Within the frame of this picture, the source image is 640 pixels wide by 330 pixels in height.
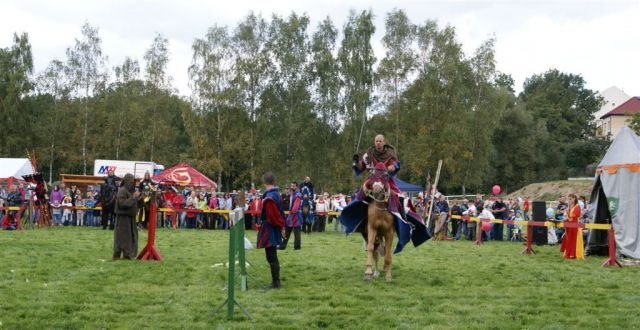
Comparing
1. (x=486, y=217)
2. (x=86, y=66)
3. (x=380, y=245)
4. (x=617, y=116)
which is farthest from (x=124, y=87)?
(x=617, y=116)

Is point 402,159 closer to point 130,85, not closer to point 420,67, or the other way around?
point 420,67

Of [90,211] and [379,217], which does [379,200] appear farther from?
[90,211]

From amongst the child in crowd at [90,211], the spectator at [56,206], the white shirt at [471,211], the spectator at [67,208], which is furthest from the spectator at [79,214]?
the white shirt at [471,211]

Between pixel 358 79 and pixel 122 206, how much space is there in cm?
3260

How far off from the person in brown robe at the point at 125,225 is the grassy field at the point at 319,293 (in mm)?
528

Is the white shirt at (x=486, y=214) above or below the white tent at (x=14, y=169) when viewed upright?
below

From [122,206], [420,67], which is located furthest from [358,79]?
[122,206]

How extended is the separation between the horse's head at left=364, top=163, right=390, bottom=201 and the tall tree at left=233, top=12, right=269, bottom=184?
35139 mm

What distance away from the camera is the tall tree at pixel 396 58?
45281mm

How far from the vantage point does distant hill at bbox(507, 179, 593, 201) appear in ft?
179

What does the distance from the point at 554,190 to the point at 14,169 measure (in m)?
44.6

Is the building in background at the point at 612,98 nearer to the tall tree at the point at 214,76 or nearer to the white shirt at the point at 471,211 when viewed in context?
the tall tree at the point at 214,76

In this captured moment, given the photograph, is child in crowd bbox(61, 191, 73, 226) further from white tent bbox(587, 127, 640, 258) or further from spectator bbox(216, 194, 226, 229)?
white tent bbox(587, 127, 640, 258)

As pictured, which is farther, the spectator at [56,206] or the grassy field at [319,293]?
the spectator at [56,206]
